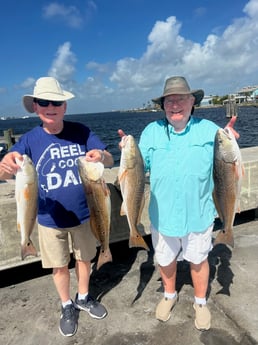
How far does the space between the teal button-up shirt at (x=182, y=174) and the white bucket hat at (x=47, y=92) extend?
3.20 feet

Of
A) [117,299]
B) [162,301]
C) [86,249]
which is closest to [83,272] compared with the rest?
[86,249]

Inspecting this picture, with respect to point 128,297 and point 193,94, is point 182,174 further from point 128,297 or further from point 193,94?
point 128,297

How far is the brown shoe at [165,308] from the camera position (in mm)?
3668

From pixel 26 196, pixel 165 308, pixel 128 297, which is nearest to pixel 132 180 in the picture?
pixel 26 196

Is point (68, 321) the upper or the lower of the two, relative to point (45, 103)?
lower

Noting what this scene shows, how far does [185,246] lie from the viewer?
356 cm

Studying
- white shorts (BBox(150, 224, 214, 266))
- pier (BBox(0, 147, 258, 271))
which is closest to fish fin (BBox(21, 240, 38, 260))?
pier (BBox(0, 147, 258, 271))

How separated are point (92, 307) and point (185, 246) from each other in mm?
1322

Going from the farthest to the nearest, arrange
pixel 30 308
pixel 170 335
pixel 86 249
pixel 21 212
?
pixel 30 308
pixel 86 249
pixel 170 335
pixel 21 212

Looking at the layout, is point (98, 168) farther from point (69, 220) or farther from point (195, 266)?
point (195, 266)

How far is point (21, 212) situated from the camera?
3146 millimetres

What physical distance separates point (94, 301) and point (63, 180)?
5.13 feet

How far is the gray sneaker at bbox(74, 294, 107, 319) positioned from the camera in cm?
379

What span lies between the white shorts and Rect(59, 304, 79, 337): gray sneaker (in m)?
1.14
